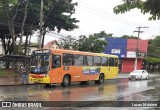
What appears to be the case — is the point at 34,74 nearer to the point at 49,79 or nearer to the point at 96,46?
the point at 49,79

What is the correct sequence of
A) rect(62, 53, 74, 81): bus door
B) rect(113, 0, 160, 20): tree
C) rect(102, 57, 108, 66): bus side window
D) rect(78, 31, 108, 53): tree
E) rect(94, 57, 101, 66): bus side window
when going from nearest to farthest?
rect(113, 0, 160, 20): tree → rect(62, 53, 74, 81): bus door → rect(94, 57, 101, 66): bus side window → rect(102, 57, 108, 66): bus side window → rect(78, 31, 108, 53): tree

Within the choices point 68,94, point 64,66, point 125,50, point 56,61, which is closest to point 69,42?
point 125,50

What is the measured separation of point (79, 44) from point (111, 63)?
19.7m

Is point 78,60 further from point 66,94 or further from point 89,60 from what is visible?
point 66,94

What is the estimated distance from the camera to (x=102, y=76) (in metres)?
33.6

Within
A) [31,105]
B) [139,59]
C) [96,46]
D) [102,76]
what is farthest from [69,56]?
[139,59]

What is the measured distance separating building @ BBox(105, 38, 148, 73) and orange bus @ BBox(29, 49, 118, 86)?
34.8 meters

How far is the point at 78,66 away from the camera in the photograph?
29.2 m

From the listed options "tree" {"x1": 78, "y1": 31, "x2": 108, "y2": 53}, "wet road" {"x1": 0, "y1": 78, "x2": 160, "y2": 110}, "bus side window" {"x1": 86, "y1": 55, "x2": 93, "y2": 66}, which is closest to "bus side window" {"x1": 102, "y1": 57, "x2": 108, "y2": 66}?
"bus side window" {"x1": 86, "y1": 55, "x2": 93, "y2": 66}

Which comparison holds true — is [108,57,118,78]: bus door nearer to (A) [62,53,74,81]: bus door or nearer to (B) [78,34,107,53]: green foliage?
(A) [62,53,74,81]: bus door

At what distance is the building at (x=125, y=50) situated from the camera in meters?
67.8

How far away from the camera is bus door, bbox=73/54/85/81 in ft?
94.6

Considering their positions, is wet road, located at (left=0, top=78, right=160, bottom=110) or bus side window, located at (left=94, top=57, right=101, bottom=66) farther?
bus side window, located at (left=94, top=57, right=101, bottom=66)

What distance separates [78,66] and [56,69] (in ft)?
11.1
